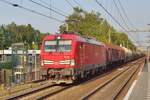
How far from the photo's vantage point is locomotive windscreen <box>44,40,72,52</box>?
85.6 ft

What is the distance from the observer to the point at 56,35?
1046 inches

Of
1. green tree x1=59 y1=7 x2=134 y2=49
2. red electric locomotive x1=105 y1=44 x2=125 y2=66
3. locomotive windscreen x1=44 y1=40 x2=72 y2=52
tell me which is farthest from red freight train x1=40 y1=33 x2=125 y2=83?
green tree x1=59 y1=7 x2=134 y2=49

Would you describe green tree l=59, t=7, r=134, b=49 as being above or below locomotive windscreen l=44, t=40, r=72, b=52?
above

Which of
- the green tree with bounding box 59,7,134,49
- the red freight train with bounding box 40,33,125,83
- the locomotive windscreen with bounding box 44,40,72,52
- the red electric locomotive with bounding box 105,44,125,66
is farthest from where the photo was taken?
the green tree with bounding box 59,7,134,49

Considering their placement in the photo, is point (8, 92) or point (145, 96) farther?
point (8, 92)

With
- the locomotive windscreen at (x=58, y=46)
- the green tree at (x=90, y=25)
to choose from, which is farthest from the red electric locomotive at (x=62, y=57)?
the green tree at (x=90, y=25)

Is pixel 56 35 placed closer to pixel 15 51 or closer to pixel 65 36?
pixel 65 36

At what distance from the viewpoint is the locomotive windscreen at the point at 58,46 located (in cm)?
2608

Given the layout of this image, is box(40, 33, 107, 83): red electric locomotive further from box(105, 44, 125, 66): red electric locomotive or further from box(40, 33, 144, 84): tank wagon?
box(105, 44, 125, 66): red electric locomotive

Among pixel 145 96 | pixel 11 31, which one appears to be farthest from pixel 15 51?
pixel 11 31

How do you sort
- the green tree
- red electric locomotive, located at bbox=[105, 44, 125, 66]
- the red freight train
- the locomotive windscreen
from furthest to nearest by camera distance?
the green tree
red electric locomotive, located at bbox=[105, 44, 125, 66]
the locomotive windscreen
the red freight train

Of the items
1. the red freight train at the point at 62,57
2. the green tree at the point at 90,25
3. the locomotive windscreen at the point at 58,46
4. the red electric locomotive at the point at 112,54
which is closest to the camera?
the red freight train at the point at 62,57

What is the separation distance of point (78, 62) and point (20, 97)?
302 inches

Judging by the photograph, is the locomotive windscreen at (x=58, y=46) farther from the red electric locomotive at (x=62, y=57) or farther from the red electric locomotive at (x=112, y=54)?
the red electric locomotive at (x=112, y=54)
